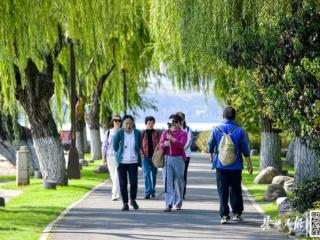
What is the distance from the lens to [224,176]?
1623 cm

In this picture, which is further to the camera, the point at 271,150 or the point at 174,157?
the point at 271,150

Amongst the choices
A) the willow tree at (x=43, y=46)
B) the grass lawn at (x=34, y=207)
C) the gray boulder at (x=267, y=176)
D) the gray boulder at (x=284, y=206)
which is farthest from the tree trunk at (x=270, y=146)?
the gray boulder at (x=284, y=206)

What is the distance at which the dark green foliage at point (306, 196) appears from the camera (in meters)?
15.6

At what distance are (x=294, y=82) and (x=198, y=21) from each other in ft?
13.1

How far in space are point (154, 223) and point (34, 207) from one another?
14.0 feet

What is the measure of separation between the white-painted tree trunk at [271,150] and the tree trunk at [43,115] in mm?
7990

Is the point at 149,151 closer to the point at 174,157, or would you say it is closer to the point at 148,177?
the point at 148,177

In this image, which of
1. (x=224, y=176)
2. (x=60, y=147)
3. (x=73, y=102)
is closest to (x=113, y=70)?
(x=73, y=102)

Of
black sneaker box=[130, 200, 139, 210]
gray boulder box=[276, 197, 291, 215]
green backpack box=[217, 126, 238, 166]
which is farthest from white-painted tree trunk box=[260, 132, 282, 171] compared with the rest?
green backpack box=[217, 126, 238, 166]

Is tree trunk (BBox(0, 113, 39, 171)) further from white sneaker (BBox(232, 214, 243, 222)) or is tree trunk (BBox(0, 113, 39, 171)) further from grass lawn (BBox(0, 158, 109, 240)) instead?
white sneaker (BBox(232, 214, 243, 222))

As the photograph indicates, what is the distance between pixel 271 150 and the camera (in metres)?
31.5

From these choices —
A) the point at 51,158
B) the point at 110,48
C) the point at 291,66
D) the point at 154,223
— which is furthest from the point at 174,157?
the point at 110,48

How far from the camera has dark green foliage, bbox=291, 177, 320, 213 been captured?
51.3ft

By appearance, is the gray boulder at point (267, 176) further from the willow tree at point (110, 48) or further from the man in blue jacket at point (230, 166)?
the man in blue jacket at point (230, 166)
